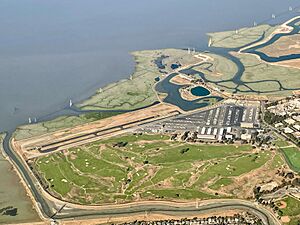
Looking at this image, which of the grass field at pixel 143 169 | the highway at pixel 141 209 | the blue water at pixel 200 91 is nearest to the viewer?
the highway at pixel 141 209

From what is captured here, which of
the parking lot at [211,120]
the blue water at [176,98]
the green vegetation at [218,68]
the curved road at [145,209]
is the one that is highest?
the green vegetation at [218,68]

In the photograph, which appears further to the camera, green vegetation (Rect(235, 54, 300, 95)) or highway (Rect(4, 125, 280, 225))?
green vegetation (Rect(235, 54, 300, 95))

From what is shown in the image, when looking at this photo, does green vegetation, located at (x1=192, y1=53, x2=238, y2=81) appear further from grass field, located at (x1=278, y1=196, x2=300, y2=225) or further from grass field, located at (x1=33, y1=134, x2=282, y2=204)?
grass field, located at (x1=278, y1=196, x2=300, y2=225)

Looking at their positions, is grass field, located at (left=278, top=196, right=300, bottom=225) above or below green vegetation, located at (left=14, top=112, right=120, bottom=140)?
below

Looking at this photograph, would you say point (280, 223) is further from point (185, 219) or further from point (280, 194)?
point (185, 219)

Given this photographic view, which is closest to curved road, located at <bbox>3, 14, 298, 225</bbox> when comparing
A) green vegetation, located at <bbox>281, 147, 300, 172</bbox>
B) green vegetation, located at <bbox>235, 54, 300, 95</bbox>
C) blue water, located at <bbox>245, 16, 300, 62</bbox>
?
green vegetation, located at <bbox>281, 147, 300, 172</bbox>

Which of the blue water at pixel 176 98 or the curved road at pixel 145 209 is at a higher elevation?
the blue water at pixel 176 98

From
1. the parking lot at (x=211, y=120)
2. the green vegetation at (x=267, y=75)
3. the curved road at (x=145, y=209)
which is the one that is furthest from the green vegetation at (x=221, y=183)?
the green vegetation at (x=267, y=75)

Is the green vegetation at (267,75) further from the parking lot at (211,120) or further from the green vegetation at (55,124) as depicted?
the green vegetation at (55,124)

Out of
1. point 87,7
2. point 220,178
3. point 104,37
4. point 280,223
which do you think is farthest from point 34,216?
point 87,7
